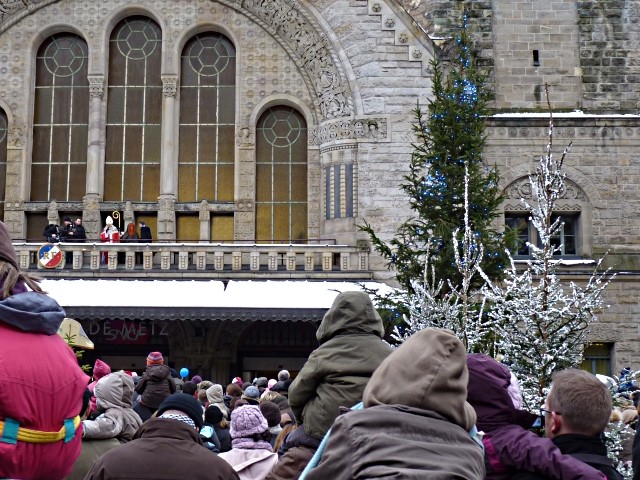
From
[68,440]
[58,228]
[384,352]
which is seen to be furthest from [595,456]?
[58,228]

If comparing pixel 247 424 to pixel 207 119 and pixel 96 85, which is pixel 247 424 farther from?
pixel 96 85

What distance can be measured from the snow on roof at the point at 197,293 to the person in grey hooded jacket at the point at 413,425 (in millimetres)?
17398

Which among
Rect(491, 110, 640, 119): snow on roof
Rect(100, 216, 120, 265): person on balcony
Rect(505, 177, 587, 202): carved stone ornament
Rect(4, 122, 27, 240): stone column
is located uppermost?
Rect(491, 110, 640, 119): snow on roof

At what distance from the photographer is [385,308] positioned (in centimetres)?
1545

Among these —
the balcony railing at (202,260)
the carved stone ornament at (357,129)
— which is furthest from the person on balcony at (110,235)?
the carved stone ornament at (357,129)

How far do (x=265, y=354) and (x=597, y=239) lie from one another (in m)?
8.99

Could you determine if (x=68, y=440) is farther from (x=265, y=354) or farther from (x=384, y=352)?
(x=265, y=354)

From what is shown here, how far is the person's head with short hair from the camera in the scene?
410 cm

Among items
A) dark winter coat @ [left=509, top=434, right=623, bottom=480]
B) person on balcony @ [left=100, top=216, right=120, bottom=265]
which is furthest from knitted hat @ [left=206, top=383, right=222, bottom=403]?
person on balcony @ [left=100, top=216, right=120, bottom=265]

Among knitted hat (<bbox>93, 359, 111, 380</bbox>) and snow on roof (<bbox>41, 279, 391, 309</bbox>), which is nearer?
knitted hat (<bbox>93, 359, 111, 380</bbox>)

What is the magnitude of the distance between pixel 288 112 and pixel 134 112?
4.27 m

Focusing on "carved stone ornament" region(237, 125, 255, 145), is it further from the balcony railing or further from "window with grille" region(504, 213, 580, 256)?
"window with grille" region(504, 213, 580, 256)

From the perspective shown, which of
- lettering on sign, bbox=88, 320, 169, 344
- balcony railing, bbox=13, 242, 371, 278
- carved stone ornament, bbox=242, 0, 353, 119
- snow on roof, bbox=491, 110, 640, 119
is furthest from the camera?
→ carved stone ornament, bbox=242, 0, 353, 119

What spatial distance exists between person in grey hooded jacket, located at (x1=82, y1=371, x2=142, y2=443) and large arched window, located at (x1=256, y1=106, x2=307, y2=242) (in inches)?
735
